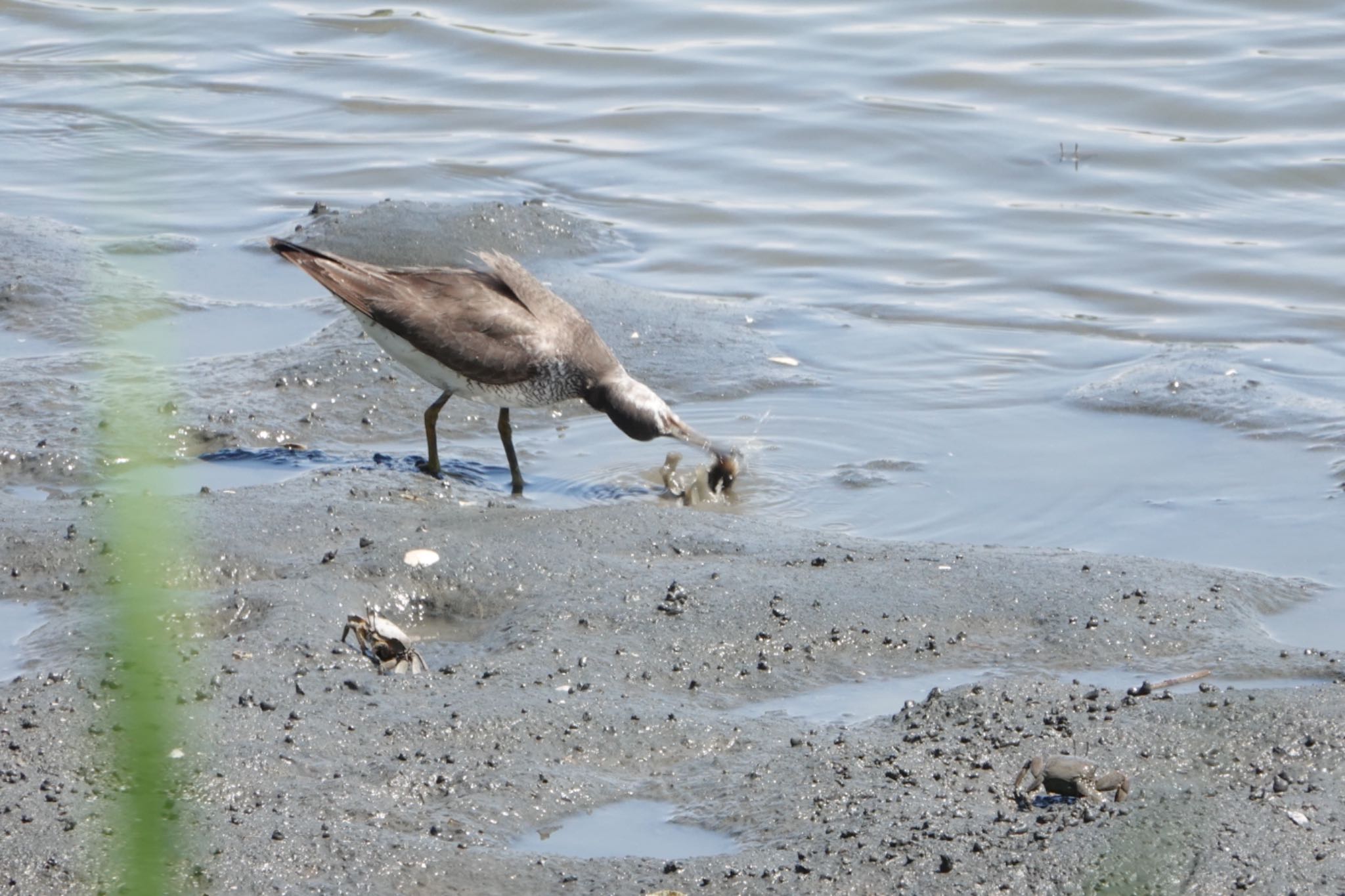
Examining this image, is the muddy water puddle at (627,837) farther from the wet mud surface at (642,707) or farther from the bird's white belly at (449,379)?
the bird's white belly at (449,379)

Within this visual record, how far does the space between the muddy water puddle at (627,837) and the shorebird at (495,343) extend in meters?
2.77

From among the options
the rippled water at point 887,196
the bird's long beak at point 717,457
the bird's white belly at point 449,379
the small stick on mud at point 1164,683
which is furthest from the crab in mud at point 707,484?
the small stick on mud at point 1164,683

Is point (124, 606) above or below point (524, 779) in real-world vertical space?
above

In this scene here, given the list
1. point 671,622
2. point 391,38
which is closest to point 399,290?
point 671,622

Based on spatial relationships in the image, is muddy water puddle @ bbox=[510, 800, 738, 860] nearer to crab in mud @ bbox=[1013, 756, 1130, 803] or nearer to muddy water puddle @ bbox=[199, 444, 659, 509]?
crab in mud @ bbox=[1013, 756, 1130, 803]

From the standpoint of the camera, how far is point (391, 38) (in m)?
12.9

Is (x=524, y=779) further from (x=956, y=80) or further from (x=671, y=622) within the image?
(x=956, y=80)

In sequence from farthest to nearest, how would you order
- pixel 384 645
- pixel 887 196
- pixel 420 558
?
1. pixel 887 196
2. pixel 420 558
3. pixel 384 645

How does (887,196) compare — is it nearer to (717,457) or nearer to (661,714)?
(717,457)

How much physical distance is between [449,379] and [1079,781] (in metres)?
3.44

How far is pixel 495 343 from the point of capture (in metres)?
6.09

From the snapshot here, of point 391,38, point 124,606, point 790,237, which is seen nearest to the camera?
point 124,606

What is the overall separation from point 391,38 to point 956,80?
178 inches

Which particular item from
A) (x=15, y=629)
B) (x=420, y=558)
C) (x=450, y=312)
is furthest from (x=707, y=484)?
(x=15, y=629)
